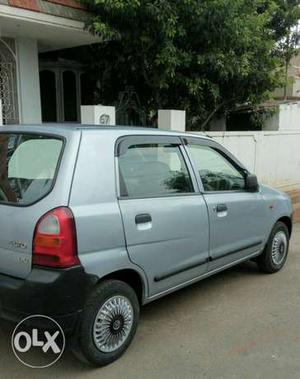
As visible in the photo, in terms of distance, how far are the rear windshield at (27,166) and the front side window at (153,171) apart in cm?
54

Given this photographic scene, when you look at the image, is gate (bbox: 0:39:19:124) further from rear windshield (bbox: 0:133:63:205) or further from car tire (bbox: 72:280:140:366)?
car tire (bbox: 72:280:140:366)

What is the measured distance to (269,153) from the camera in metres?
10.4

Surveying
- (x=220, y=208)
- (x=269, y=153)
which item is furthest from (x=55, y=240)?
(x=269, y=153)

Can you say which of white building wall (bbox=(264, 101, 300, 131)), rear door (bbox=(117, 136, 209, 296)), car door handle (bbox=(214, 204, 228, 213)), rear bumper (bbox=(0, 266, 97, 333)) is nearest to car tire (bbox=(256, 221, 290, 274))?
car door handle (bbox=(214, 204, 228, 213))

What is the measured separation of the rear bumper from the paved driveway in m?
0.51

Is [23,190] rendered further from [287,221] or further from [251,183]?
[287,221]

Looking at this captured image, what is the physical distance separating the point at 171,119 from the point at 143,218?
4381mm

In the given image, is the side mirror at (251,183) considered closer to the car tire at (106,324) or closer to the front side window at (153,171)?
the front side window at (153,171)

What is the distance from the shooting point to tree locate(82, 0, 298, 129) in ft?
23.6

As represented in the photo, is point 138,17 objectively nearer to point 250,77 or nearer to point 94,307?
point 250,77

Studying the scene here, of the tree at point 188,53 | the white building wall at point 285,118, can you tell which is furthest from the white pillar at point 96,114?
the white building wall at point 285,118

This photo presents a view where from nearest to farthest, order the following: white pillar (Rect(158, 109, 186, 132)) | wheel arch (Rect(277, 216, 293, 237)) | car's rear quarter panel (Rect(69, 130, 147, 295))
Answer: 1. car's rear quarter panel (Rect(69, 130, 147, 295))
2. wheel arch (Rect(277, 216, 293, 237))
3. white pillar (Rect(158, 109, 186, 132))

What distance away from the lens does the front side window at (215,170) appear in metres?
4.29

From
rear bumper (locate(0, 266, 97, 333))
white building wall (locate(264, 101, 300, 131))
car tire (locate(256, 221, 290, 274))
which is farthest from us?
white building wall (locate(264, 101, 300, 131))
